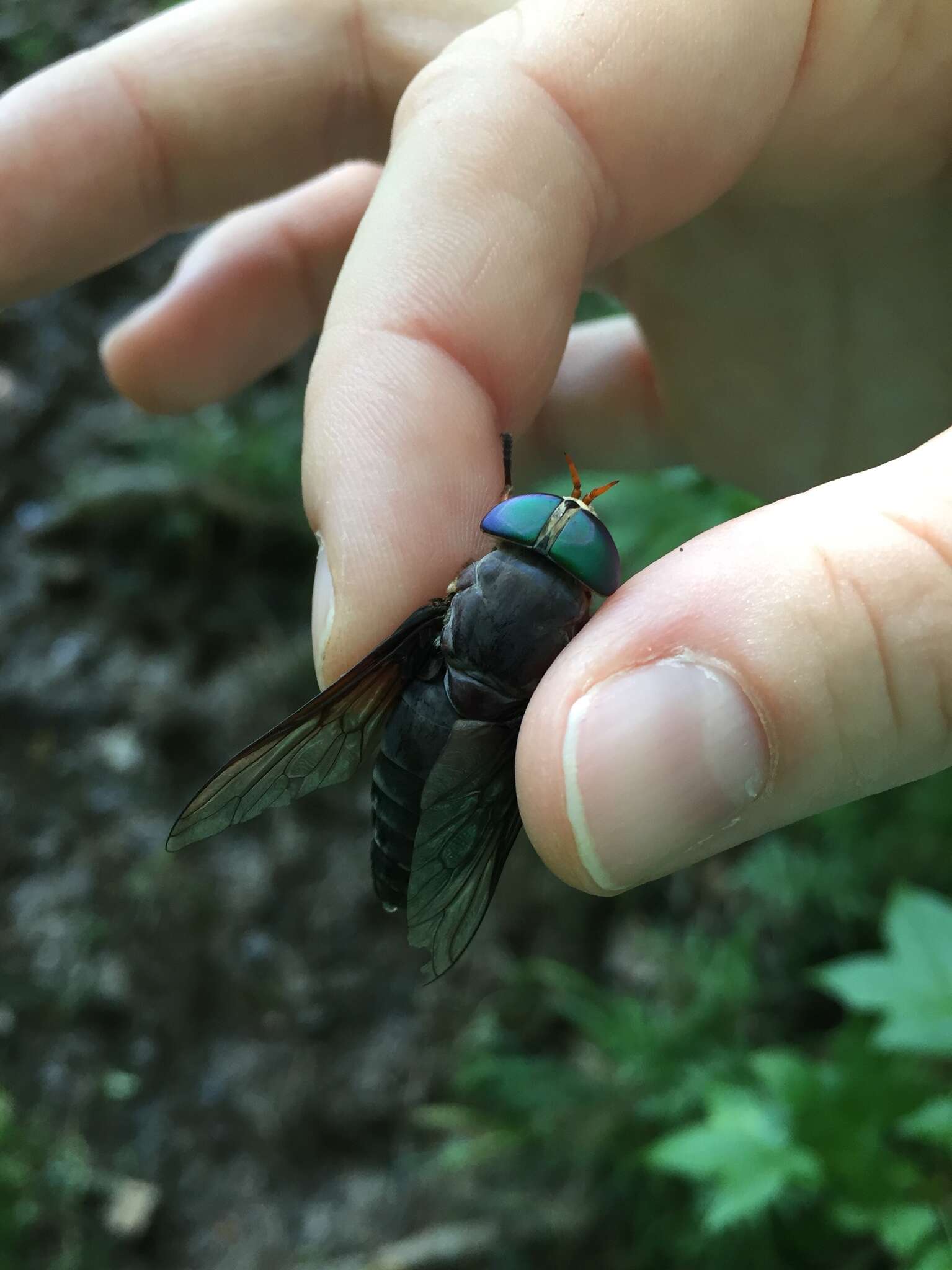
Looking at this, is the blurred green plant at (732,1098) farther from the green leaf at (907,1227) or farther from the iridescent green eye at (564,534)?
the iridescent green eye at (564,534)

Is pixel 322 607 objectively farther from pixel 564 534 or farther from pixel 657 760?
pixel 657 760

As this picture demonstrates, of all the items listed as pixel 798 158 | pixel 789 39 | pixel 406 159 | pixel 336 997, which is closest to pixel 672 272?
pixel 798 158

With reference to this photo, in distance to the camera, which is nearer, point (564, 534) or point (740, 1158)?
point (564, 534)

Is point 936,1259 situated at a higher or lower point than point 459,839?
lower

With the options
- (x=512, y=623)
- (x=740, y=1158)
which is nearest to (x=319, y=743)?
(x=512, y=623)

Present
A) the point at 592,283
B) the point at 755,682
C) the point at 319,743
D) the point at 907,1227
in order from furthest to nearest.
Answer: the point at 592,283
the point at 907,1227
the point at 319,743
the point at 755,682

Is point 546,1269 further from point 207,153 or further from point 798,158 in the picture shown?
point 207,153

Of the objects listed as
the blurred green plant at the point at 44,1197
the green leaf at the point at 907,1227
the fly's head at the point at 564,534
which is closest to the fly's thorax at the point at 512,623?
the fly's head at the point at 564,534
